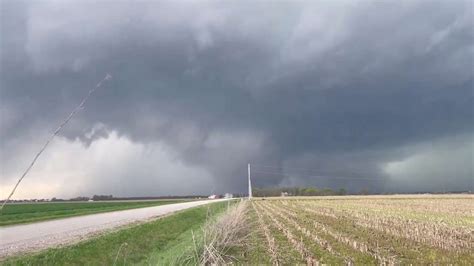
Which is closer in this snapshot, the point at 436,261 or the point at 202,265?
the point at 202,265

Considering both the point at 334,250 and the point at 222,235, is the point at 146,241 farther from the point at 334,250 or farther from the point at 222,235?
the point at 334,250

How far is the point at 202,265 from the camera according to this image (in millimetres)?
14672

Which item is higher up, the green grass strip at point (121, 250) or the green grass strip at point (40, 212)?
the green grass strip at point (40, 212)

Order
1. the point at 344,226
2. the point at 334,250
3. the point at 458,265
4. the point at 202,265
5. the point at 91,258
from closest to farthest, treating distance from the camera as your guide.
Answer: the point at 202,265
the point at 458,265
the point at 334,250
the point at 91,258
the point at 344,226

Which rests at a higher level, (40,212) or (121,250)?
(40,212)

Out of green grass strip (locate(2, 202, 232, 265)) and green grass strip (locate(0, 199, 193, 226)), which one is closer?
green grass strip (locate(2, 202, 232, 265))

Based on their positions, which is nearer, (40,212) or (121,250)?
(121,250)

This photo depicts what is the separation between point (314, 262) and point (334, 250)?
152 inches

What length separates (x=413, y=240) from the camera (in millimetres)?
23969

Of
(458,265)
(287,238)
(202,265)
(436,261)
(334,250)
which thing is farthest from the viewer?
(287,238)

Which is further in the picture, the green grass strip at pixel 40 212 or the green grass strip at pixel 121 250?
the green grass strip at pixel 40 212

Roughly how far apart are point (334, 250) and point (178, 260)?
6.91 m

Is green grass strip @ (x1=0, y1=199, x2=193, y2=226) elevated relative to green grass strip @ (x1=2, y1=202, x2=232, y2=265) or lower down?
elevated

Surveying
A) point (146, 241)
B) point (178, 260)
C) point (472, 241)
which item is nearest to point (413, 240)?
point (472, 241)
